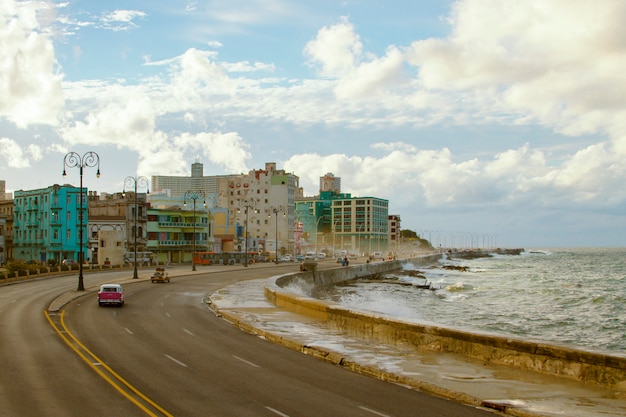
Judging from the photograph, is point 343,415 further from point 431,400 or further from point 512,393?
point 512,393

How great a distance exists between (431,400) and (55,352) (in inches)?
560

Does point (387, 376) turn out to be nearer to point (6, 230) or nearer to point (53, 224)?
point (53, 224)

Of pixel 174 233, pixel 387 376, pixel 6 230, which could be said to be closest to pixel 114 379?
pixel 387 376

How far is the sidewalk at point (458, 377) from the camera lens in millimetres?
14688

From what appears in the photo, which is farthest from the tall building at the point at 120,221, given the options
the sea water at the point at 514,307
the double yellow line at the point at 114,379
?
the double yellow line at the point at 114,379

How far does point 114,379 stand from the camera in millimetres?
18312

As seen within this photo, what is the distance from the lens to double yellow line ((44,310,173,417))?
1488 centimetres

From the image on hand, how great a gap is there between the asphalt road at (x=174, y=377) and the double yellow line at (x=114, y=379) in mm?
25

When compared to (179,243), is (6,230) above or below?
above

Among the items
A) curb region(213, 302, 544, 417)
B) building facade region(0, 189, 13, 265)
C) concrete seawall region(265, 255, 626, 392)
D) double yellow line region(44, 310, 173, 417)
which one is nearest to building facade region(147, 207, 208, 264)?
building facade region(0, 189, 13, 265)

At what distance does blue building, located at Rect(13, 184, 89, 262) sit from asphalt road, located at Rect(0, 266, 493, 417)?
81420mm

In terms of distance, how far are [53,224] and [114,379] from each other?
9901 centimetres

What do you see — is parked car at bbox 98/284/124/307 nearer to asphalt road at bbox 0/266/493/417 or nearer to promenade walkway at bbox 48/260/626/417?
asphalt road at bbox 0/266/493/417

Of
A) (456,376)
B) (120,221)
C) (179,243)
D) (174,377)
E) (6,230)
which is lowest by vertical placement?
(174,377)
